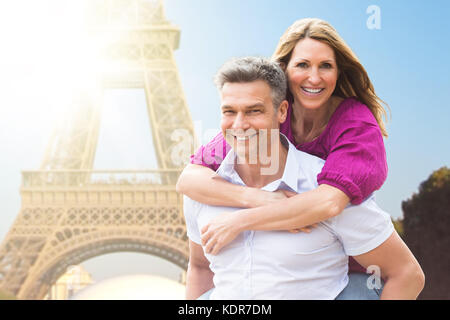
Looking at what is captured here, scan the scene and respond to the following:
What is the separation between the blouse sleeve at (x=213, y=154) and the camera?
2.27 meters

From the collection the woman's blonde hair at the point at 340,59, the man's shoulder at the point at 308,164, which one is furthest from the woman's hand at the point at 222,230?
the woman's blonde hair at the point at 340,59

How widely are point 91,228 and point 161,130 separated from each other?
355 cm

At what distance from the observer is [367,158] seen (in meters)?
1.93

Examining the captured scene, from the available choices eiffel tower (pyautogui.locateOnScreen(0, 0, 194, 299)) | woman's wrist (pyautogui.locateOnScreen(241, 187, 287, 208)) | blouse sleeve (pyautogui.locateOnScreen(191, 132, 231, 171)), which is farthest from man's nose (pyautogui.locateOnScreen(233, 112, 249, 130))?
eiffel tower (pyautogui.locateOnScreen(0, 0, 194, 299))

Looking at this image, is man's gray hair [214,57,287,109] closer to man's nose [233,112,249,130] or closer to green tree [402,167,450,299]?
man's nose [233,112,249,130]

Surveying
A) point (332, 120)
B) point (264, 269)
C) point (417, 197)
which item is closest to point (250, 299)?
point (264, 269)

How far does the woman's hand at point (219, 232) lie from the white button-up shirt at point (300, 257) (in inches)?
2.6

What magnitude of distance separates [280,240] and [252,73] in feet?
1.74

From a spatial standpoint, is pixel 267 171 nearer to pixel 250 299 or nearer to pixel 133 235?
pixel 250 299

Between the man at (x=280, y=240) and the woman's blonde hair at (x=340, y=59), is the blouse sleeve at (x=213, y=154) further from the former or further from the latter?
the woman's blonde hair at (x=340, y=59)

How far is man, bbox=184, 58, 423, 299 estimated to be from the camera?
1816 millimetres

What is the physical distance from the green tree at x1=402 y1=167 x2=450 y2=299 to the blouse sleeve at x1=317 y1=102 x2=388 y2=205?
12.0 metres

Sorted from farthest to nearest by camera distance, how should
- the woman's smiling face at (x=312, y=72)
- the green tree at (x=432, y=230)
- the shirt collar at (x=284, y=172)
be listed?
1. the green tree at (x=432, y=230)
2. the woman's smiling face at (x=312, y=72)
3. the shirt collar at (x=284, y=172)
